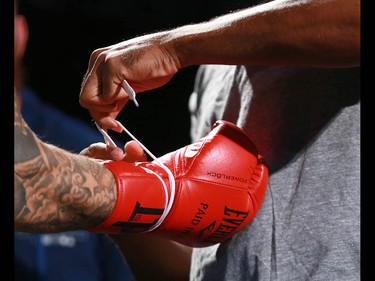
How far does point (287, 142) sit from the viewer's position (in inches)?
37.9

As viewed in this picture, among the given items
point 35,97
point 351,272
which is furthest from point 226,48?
point 35,97

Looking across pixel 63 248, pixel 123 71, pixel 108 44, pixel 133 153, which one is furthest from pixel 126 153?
pixel 63 248

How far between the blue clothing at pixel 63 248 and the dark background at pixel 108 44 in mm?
44

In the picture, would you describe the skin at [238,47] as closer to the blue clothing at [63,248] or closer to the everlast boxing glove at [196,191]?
the everlast boxing glove at [196,191]

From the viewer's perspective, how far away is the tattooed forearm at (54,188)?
66 cm

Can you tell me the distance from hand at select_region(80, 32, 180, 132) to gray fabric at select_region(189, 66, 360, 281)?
171 millimetres

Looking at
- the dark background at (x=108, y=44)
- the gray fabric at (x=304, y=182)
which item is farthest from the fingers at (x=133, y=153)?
the dark background at (x=108, y=44)

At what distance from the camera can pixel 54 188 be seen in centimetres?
69

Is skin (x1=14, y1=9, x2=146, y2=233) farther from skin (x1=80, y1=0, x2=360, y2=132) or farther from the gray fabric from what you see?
the gray fabric

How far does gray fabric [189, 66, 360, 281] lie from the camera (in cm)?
93

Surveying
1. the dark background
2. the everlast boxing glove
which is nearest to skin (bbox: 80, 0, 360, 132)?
the everlast boxing glove

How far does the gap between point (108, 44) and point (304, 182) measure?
2.59ft

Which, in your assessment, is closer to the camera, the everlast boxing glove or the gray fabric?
the everlast boxing glove

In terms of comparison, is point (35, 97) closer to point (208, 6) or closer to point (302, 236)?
point (208, 6)
